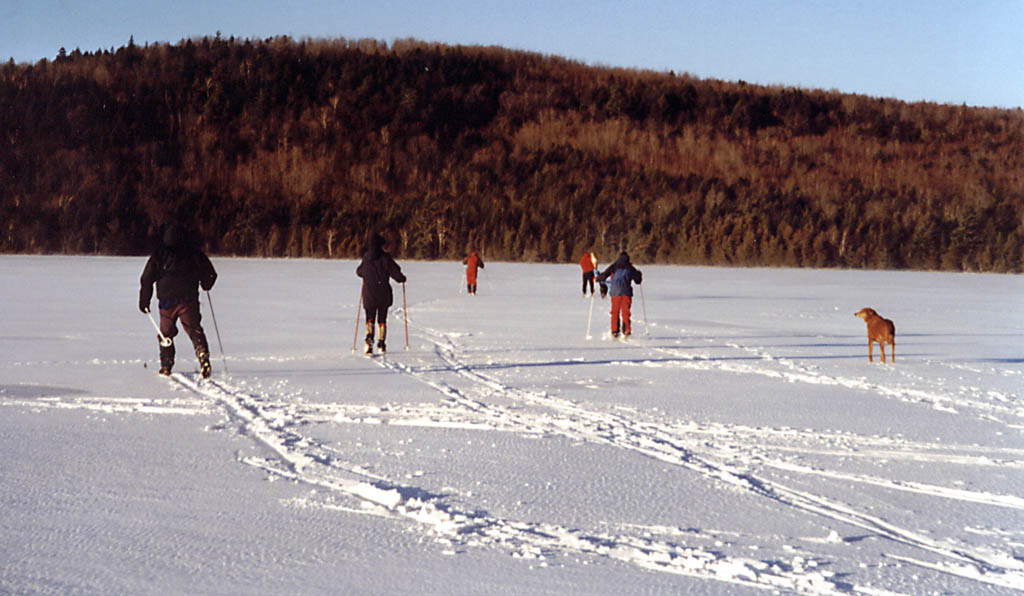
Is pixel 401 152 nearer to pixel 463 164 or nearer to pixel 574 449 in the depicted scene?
pixel 463 164

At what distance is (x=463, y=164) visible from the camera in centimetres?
8250

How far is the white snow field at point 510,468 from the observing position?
4309 mm

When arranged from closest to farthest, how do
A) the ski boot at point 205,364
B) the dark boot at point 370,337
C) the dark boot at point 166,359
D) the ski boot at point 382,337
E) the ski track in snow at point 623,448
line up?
the ski track in snow at point 623,448 → the ski boot at point 205,364 → the dark boot at point 166,359 → the dark boot at point 370,337 → the ski boot at point 382,337

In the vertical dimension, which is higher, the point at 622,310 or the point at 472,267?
the point at 472,267

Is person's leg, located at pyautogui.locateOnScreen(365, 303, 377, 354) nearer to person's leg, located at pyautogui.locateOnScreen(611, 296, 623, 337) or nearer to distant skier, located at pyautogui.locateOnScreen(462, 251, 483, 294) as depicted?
person's leg, located at pyautogui.locateOnScreen(611, 296, 623, 337)

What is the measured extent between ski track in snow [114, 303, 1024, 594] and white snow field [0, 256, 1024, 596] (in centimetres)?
2

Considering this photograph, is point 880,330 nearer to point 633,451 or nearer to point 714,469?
point 633,451

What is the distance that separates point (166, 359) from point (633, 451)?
543cm

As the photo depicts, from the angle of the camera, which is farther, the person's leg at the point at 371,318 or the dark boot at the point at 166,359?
the person's leg at the point at 371,318

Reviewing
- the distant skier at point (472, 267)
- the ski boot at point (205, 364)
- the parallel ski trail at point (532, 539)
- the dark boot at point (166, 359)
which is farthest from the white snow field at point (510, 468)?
the distant skier at point (472, 267)

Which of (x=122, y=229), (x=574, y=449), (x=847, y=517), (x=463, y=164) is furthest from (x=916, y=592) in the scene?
(x=463, y=164)

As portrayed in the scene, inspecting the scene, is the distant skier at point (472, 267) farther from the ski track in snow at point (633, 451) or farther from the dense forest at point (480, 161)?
the dense forest at point (480, 161)

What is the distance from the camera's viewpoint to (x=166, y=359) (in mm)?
10117

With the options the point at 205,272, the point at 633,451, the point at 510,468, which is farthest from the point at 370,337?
the point at 510,468
